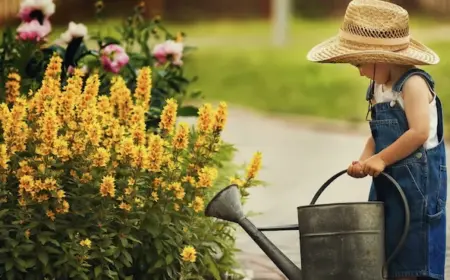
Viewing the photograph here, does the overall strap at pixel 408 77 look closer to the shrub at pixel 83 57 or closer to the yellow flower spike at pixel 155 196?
the yellow flower spike at pixel 155 196

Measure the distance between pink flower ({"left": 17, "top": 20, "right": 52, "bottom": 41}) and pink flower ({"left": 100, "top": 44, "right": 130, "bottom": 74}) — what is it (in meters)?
0.29

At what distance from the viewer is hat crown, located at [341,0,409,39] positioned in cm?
463

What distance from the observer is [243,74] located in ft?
52.2

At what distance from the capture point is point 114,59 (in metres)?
6.13

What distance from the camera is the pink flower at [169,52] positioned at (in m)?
6.67

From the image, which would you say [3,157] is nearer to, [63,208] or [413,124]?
[63,208]

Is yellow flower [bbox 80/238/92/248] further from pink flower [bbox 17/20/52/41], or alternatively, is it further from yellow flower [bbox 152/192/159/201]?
pink flower [bbox 17/20/52/41]

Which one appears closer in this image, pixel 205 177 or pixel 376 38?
pixel 376 38

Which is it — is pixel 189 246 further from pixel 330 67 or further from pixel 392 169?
pixel 330 67

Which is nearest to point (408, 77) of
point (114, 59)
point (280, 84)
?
point (114, 59)

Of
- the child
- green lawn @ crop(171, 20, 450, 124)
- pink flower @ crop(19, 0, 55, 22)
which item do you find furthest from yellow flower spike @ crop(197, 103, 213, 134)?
green lawn @ crop(171, 20, 450, 124)

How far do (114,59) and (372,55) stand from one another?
188 centimetres

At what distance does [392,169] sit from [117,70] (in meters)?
1.99

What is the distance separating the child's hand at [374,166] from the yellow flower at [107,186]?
880 mm
